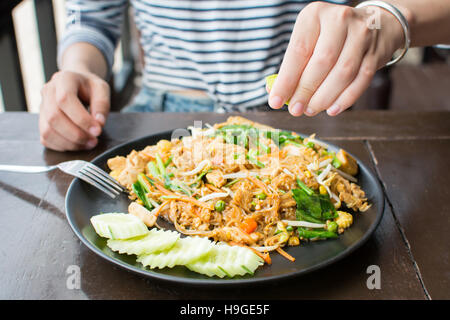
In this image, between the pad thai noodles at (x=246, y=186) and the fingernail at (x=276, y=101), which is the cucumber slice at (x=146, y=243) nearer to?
the pad thai noodles at (x=246, y=186)

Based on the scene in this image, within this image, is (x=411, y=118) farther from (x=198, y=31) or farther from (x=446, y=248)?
(x=198, y=31)

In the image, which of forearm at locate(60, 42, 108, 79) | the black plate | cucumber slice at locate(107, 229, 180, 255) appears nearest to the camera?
the black plate

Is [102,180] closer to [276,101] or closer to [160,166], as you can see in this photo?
[160,166]

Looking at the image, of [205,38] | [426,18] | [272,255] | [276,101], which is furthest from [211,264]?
[205,38]

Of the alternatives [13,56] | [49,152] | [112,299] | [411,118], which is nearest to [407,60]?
[411,118]

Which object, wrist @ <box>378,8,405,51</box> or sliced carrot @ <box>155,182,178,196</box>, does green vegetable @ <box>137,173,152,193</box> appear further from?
wrist @ <box>378,8,405,51</box>

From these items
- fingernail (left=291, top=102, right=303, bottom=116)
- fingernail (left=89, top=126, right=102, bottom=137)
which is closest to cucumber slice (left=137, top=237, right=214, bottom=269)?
Result: fingernail (left=291, top=102, right=303, bottom=116)
